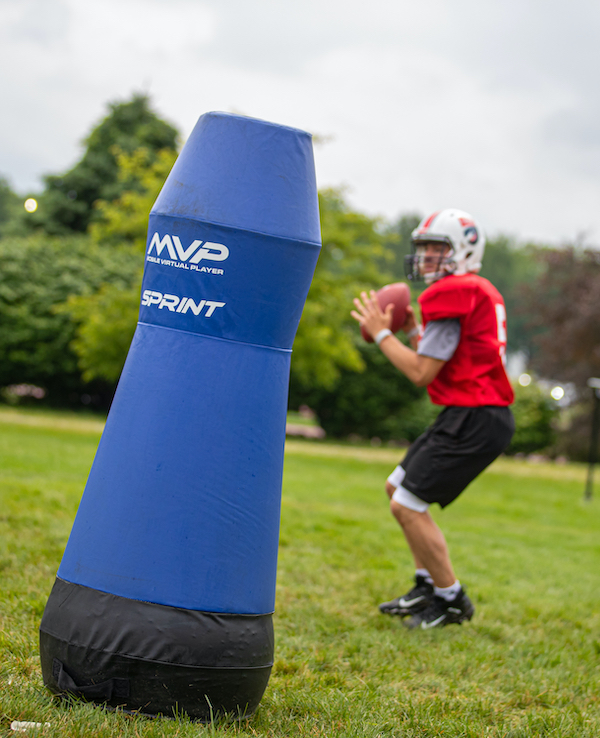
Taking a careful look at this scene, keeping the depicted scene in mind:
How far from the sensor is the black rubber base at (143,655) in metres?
2.39

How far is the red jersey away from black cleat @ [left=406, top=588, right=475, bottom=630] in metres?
1.08

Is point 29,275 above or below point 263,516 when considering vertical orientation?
above

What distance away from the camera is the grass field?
264 centimetres

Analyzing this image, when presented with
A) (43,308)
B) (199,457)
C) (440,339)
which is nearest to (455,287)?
(440,339)

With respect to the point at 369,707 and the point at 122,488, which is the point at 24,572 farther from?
the point at 369,707

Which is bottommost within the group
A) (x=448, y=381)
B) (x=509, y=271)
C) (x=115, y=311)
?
(x=448, y=381)

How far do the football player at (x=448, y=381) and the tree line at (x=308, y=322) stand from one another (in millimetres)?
9429

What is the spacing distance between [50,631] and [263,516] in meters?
0.78

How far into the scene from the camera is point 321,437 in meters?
20.2

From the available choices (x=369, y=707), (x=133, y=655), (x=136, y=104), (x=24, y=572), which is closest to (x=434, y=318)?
(x=369, y=707)

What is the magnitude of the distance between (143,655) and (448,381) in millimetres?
2296

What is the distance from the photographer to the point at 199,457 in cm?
255

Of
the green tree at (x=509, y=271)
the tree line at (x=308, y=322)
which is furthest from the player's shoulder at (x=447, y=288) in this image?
the green tree at (x=509, y=271)

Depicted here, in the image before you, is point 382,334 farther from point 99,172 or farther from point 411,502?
point 99,172
